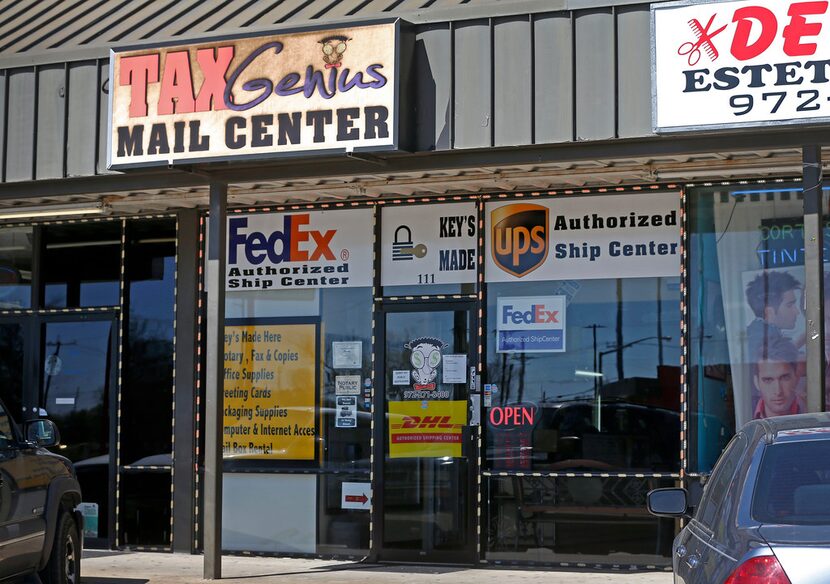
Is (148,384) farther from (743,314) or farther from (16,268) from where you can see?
(743,314)

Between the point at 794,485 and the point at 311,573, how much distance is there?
24.1ft

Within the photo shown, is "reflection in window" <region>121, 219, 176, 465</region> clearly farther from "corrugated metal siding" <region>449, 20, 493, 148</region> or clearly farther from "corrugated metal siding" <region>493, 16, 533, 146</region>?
"corrugated metal siding" <region>493, 16, 533, 146</region>

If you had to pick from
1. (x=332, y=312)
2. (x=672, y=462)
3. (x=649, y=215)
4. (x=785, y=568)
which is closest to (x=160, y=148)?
(x=332, y=312)

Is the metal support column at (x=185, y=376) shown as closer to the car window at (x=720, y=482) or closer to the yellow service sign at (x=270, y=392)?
the yellow service sign at (x=270, y=392)

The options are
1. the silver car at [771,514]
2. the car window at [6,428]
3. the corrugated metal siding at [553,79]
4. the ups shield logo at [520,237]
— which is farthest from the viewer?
the ups shield logo at [520,237]

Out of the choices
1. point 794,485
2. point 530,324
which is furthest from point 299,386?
point 794,485

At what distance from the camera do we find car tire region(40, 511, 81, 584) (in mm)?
9281

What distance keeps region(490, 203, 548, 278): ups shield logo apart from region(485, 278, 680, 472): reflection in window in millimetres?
212

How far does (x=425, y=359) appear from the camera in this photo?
11.8 metres

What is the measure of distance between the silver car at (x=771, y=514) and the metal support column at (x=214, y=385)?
19.5ft

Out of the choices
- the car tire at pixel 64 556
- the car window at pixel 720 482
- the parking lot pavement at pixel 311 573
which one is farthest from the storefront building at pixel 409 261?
the car window at pixel 720 482

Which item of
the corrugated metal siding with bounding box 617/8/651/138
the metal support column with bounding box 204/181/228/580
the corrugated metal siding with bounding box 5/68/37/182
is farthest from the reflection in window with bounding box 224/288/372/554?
the corrugated metal siding with bounding box 617/8/651/138

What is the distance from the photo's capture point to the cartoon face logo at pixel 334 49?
9820mm

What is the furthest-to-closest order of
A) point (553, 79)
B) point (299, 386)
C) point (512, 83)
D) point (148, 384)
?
point (148, 384) < point (299, 386) < point (512, 83) < point (553, 79)
